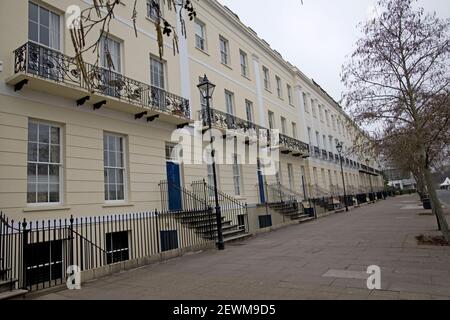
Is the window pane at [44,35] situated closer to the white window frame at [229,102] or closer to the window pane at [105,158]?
the window pane at [105,158]

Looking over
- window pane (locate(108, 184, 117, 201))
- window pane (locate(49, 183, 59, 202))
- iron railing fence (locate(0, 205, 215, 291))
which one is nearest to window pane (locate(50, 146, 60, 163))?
window pane (locate(49, 183, 59, 202))

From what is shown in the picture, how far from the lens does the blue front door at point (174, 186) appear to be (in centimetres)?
1254

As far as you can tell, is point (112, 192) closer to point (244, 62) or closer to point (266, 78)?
point (244, 62)

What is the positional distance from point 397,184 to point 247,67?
85457 millimetres

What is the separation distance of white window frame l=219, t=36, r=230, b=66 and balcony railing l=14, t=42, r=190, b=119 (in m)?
5.91

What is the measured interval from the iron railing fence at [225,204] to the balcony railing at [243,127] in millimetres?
2834

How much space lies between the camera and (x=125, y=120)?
11180 millimetres

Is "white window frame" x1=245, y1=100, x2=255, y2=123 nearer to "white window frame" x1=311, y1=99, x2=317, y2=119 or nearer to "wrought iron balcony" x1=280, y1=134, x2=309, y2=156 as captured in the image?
"wrought iron balcony" x1=280, y1=134, x2=309, y2=156

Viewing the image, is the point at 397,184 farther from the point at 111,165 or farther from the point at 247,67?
the point at 111,165

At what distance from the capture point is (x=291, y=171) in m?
23.3

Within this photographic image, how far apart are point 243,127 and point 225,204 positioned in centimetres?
461

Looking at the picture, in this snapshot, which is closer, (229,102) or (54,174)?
(54,174)

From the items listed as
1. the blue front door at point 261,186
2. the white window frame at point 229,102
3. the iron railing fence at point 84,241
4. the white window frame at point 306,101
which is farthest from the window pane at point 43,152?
the white window frame at point 306,101

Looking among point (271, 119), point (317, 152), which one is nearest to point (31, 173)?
point (271, 119)
